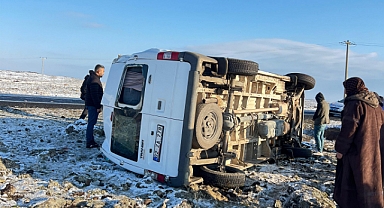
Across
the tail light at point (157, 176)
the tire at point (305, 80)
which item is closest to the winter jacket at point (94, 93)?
the tail light at point (157, 176)

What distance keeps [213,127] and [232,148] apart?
127cm

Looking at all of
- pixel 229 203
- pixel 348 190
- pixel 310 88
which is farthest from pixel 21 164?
pixel 310 88

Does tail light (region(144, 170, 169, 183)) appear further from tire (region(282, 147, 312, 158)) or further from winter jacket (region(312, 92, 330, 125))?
winter jacket (region(312, 92, 330, 125))

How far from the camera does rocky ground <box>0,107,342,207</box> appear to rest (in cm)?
435

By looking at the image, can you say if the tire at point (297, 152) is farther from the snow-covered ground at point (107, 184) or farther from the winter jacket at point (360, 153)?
the winter jacket at point (360, 153)

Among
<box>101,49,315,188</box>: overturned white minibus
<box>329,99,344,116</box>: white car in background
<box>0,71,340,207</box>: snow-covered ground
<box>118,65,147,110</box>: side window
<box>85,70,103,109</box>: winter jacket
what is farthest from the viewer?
<box>329,99,344,116</box>: white car in background

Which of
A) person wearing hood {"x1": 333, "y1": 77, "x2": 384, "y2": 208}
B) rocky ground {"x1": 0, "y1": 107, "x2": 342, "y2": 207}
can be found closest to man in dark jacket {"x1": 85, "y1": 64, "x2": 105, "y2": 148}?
rocky ground {"x1": 0, "y1": 107, "x2": 342, "y2": 207}

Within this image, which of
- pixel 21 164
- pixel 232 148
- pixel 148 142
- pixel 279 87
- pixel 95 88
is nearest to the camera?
pixel 148 142

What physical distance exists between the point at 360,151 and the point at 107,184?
11.3ft

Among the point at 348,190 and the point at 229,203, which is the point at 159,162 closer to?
the point at 229,203

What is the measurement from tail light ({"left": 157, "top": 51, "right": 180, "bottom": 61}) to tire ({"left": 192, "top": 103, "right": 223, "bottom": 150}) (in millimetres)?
799

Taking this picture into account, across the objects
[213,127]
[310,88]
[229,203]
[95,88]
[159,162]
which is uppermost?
[310,88]

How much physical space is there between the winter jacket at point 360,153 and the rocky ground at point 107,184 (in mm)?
574

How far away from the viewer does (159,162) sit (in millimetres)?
5027
